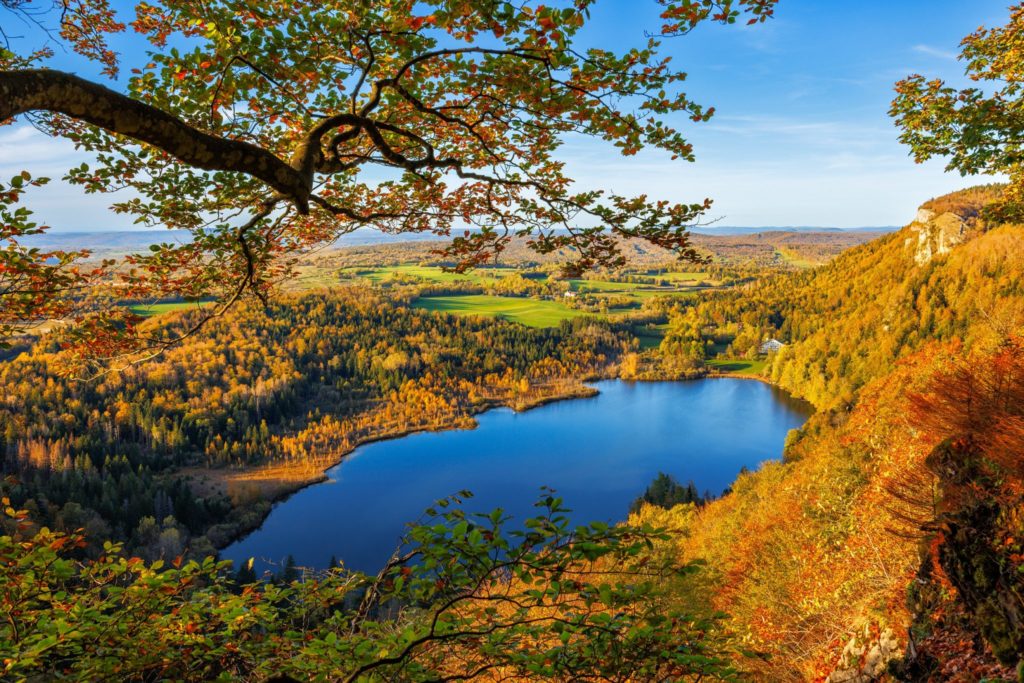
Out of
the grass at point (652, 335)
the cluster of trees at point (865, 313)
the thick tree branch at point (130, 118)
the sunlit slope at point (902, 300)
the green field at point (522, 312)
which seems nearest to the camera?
the thick tree branch at point (130, 118)

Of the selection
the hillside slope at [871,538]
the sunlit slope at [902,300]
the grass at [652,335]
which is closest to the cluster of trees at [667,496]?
the hillside slope at [871,538]

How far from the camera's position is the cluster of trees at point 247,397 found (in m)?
67.3

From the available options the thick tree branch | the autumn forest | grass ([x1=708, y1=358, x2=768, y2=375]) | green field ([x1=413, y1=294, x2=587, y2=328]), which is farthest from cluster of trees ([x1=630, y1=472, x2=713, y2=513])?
green field ([x1=413, y1=294, x2=587, y2=328])

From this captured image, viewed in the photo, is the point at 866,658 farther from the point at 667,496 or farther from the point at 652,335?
the point at 652,335

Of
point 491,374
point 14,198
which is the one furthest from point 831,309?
point 14,198

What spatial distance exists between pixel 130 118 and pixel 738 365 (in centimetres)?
14029

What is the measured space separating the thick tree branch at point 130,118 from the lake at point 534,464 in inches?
2094

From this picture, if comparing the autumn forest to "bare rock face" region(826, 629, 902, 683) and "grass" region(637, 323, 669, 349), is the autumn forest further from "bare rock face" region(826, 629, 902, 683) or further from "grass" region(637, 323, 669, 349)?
"grass" region(637, 323, 669, 349)

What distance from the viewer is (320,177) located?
5.80m

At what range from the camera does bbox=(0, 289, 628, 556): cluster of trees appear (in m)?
67.3

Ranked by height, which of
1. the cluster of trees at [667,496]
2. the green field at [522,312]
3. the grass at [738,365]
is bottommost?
the grass at [738,365]

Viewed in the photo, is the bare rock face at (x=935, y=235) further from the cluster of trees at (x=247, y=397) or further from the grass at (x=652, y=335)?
the cluster of trees at (x=247, y=397)

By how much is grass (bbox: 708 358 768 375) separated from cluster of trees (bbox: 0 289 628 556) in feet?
99.7

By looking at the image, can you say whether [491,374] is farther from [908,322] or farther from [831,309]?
[908,322]
